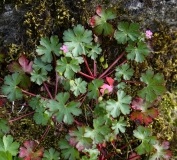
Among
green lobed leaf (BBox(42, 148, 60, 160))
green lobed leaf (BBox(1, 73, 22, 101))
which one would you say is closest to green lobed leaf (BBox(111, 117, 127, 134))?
green lobed leaf (BBox(42, 148, 60, 160))

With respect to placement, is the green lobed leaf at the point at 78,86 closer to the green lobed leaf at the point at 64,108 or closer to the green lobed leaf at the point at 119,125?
the green lobed leaf at the point at 64,108

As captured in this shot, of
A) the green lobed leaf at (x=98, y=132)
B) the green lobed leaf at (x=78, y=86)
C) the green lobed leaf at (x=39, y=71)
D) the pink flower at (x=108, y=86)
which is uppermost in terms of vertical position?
the green lobed leaf at (x=39, y=71)

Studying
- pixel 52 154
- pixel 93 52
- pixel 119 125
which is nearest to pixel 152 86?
pixel 119 125

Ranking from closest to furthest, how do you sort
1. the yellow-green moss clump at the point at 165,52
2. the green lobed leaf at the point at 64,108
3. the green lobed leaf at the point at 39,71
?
the green lobed leaf at the point at 64,108 < the green lobed leaf at the point at 39,71 < the yellow-green moss clump at the point at 165,52

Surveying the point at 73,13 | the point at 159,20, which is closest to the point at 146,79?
the point at 159,20

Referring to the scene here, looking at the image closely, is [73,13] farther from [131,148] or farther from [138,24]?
[131,148]

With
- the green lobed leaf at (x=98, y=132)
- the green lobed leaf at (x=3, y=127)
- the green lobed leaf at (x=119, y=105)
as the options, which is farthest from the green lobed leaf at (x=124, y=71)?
the green lobed leaf at (x=3, y=127)
